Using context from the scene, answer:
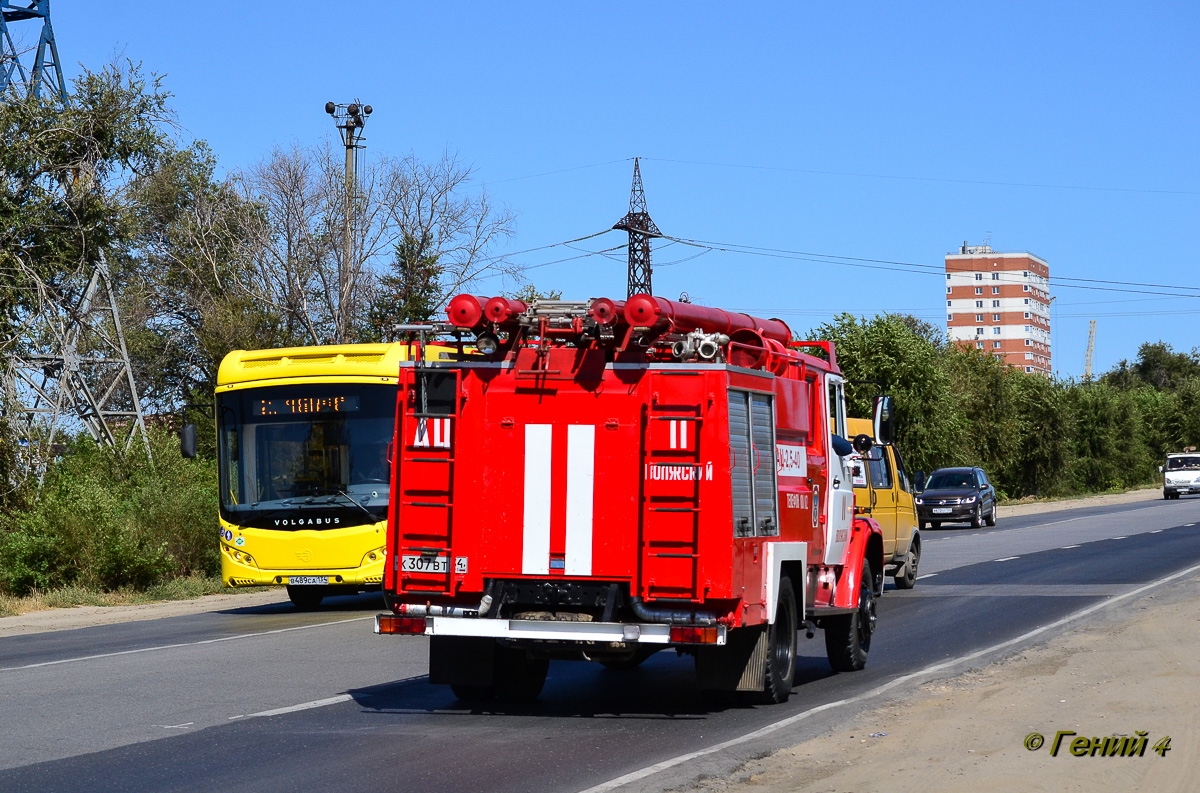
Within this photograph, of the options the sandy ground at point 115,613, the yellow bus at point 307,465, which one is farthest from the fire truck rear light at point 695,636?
the sandy ground at point 115,613

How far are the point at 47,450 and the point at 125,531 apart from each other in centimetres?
330

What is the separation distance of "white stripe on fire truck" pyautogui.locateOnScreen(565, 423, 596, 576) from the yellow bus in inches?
363

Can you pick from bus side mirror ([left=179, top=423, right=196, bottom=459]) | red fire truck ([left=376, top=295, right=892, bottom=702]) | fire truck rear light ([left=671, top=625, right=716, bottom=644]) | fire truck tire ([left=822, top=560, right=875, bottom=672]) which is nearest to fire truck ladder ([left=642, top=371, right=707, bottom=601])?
red fire truck ([left=376, top=295, right=892, bottom=702])

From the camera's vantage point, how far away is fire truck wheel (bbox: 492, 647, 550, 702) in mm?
10859

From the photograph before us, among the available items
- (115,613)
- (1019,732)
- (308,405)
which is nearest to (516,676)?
(1019,732)

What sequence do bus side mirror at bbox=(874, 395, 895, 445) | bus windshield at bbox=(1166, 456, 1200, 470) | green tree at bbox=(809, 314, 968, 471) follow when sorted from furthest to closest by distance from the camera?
bus windshield at bbox=(1166, 456, 1200, 470)
green tree at bbox=(809, 314, 968, 471)
bus side mirror at bbox=(874, 395, 895, 445)

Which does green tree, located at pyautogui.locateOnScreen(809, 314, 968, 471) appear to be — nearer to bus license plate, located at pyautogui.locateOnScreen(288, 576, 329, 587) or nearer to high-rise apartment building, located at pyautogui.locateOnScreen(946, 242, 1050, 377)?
bus license plate, located at pyautogui.locateOnScreen(288, 576, 329, 587)

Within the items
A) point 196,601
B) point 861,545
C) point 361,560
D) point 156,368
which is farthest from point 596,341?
point 156,368

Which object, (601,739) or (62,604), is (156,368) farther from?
(601,739)

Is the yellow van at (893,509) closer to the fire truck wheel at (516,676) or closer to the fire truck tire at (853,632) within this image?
the fire truck tire at (853,632)

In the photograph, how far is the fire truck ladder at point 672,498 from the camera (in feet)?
31.1

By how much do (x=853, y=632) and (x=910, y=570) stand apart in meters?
9.21

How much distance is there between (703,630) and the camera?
9.40 m

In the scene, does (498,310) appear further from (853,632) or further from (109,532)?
(109,532)
